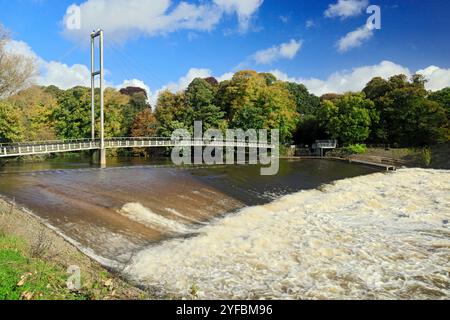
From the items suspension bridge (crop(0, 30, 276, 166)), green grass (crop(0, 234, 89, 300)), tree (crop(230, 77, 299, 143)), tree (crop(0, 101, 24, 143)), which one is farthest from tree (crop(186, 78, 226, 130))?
green grass (crop(0, 234, 89, 300))

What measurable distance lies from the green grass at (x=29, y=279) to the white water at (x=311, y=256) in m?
1.86

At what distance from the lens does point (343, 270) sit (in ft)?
26.8

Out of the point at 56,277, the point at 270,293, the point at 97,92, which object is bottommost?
the point at 270,293

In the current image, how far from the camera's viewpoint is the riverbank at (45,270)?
578 centimetres

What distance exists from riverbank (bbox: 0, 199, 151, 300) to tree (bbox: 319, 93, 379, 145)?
3843 centimetres

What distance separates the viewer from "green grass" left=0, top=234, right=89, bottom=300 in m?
5.58

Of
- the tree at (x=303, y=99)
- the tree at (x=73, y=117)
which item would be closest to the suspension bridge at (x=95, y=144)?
the tree at (x=73, y=117)

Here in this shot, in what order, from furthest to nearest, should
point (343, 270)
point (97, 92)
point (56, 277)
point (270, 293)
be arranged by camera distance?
1. point (97, 92)
2. point (343, 270)
3. point (270, 293)
4. point (56, 277)

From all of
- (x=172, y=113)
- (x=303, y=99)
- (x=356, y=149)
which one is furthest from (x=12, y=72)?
(x=303, y=99)

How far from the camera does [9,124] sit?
91.9ft

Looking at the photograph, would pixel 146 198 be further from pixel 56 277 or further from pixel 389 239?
pixel 389 239

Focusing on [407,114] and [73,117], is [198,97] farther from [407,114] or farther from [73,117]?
[407,114]
